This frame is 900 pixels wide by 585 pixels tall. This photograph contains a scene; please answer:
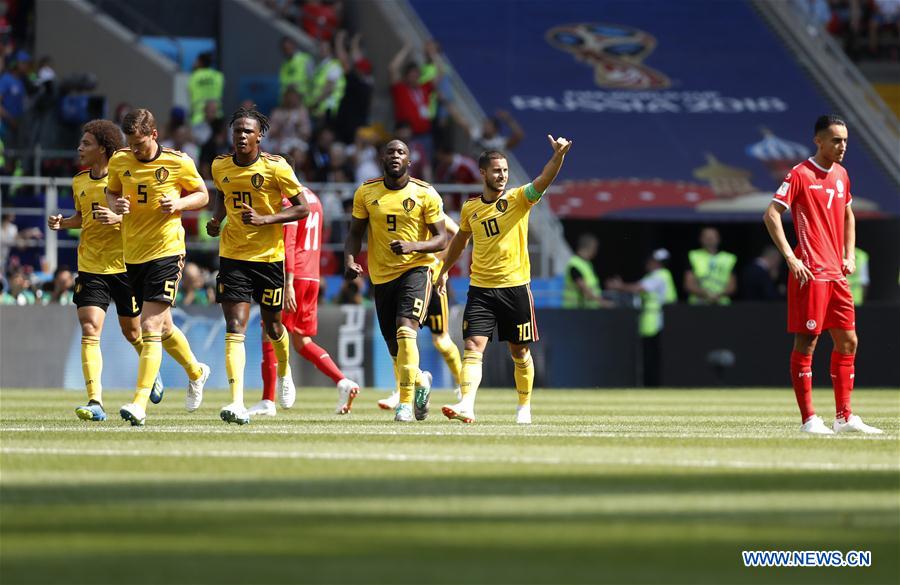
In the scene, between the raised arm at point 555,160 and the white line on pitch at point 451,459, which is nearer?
the white line on pitch at point 451,459

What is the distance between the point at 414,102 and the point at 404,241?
15889 mm

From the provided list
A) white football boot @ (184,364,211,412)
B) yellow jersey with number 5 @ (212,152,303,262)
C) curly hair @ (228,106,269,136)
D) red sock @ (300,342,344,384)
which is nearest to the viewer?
curly hair @ (228,106,269,136)

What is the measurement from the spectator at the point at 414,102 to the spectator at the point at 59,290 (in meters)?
7.70

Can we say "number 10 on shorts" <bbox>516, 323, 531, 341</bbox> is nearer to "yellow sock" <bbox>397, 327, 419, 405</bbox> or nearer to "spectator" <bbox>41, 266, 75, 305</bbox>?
"yellow sock" <bbox>397, 327, 419, 405</bbox>

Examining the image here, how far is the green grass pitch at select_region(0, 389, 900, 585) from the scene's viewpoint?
5.61 meters

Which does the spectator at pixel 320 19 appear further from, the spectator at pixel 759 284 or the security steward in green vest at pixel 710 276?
the spectator at pixel 759 284

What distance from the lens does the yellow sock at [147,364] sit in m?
12.2

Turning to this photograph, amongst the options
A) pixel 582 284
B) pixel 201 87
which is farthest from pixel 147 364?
pixel 201 87

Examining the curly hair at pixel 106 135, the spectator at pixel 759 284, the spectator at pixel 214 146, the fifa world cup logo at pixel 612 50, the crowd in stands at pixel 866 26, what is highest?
the crowd in stands at pixel 866 26

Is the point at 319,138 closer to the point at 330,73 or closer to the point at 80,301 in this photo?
the point at 330,73

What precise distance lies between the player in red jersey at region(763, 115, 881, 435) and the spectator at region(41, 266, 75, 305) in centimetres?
Result: 1265

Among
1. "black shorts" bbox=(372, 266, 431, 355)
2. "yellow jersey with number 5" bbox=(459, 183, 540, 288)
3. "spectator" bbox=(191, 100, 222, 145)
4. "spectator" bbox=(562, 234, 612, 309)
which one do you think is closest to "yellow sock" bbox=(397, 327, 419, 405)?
"black shorts" bbox=(372, 266, 431, 355)

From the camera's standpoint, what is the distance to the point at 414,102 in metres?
28.6

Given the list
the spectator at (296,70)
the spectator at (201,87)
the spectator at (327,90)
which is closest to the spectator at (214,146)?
the spectator at (201,87)
